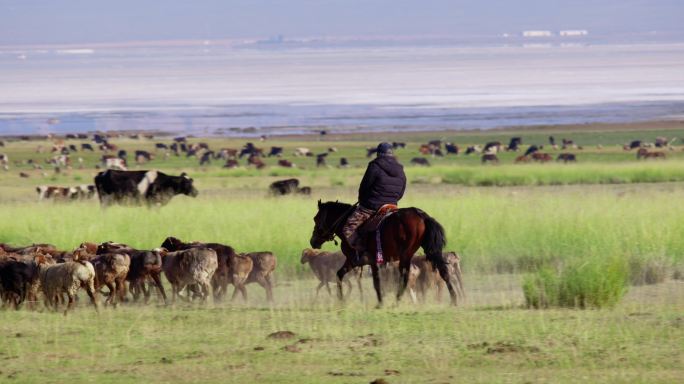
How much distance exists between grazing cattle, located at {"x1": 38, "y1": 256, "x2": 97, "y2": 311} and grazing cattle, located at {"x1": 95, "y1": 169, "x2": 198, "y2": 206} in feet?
46.1

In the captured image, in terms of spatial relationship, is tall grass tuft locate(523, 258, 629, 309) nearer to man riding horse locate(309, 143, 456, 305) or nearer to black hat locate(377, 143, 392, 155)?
man riding horse locate(309, 143, 456, 305)

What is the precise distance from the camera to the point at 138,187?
29.1 meters

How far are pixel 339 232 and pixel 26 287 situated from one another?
3.34 m

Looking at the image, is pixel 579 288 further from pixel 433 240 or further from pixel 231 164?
pixel 231 164

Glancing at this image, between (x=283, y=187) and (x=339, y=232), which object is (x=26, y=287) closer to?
(x=339, y=232)

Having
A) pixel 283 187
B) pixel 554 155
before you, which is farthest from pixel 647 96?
pixel 283 187

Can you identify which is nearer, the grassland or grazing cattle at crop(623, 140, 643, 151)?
the grassland

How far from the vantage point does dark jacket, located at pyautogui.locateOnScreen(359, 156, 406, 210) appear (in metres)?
15.3

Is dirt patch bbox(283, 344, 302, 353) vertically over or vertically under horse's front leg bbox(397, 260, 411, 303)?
under

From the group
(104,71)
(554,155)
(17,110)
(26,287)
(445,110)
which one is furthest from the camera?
(104,71)

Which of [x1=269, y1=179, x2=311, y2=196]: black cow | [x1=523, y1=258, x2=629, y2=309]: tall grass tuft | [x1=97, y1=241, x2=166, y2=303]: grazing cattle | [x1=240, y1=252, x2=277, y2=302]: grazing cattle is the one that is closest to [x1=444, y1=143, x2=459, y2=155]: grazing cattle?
[x1=269, y1=179, x2=311, y2=196]: black cow

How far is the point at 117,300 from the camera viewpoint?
16.0m

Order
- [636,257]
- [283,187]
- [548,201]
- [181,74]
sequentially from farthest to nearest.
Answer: [181,74] → [283,187] → [548,201] → [636,257]

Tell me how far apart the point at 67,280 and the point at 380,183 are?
11.1ft
